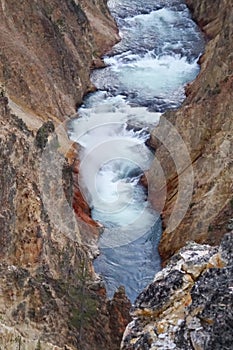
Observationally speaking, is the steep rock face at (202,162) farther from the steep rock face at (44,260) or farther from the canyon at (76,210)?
the steep rock face at (44,260)

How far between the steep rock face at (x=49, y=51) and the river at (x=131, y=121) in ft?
3.58

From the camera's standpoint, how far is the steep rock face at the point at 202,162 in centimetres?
2622

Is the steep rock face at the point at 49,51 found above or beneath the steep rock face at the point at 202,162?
above

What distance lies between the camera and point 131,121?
120 feet

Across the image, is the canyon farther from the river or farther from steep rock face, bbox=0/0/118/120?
the river

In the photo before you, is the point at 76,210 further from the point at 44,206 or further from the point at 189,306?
the point at 189,306

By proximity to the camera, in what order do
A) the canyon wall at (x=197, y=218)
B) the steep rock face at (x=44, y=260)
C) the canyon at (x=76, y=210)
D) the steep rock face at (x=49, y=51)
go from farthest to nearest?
the steep rock face at (x=49, y=51) → the steep rock face at (x=44, y=260) → the canyon at (x=76, y=210) → the canyon wall at (x=197, y=218)

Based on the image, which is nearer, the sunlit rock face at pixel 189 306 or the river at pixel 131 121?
the sunlit rock face at pixel 189 306

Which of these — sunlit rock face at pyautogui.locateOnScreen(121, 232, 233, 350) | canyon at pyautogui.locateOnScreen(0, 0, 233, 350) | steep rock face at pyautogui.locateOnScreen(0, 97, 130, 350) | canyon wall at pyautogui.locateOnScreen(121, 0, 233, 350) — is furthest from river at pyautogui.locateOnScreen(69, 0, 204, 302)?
sunlit rock face at pyautogui.locateOnScreen(121, 232, 233, 350)

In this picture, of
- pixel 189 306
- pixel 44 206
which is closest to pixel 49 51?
pixel 44 206

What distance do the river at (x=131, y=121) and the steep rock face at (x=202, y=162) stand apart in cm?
95

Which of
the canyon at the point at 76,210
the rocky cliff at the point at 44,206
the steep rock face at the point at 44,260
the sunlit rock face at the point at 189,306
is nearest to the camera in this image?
the sunlit rock face at the point at 189,306

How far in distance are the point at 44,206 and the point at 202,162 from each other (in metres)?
8.17

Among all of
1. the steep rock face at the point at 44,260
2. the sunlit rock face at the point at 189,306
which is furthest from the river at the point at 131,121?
the sunlit rock face at the point at 189,306
